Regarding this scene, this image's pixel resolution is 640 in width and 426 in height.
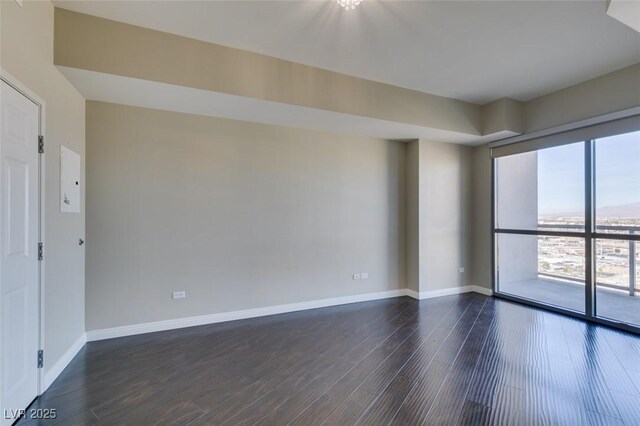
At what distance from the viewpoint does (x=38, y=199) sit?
2.27 meters

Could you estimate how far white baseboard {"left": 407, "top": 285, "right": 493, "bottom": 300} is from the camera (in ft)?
16.3

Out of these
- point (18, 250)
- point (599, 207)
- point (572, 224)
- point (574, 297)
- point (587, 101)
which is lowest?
point (574, 297)

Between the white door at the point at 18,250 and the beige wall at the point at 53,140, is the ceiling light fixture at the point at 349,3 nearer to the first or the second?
the beige wall at the point at 53,140

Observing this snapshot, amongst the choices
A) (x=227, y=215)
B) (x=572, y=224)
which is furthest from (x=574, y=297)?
(x=227, y=215)

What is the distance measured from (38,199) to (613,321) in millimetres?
6211

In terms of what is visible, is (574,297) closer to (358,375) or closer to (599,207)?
(599,207)

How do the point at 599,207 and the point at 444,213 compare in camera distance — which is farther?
the point at 444,213

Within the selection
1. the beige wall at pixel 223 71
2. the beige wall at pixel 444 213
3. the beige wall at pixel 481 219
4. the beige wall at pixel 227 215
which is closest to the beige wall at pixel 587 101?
the beige wall at pixel 481 219

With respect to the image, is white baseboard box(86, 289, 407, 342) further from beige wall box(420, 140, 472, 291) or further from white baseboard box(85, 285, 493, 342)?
beige wall box(420, 140, 472, 291)

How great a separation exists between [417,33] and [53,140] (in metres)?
3.37

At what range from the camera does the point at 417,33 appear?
283cm

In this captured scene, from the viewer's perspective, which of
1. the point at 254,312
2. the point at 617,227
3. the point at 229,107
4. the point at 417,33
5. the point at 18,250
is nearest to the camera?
the point at 18,250

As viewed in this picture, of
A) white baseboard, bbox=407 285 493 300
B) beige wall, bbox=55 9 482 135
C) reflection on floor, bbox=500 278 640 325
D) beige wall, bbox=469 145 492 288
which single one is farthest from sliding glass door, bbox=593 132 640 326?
beige wall, bbox=55 9 482 135

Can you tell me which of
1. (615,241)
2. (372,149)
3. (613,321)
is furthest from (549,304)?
(372,149)
